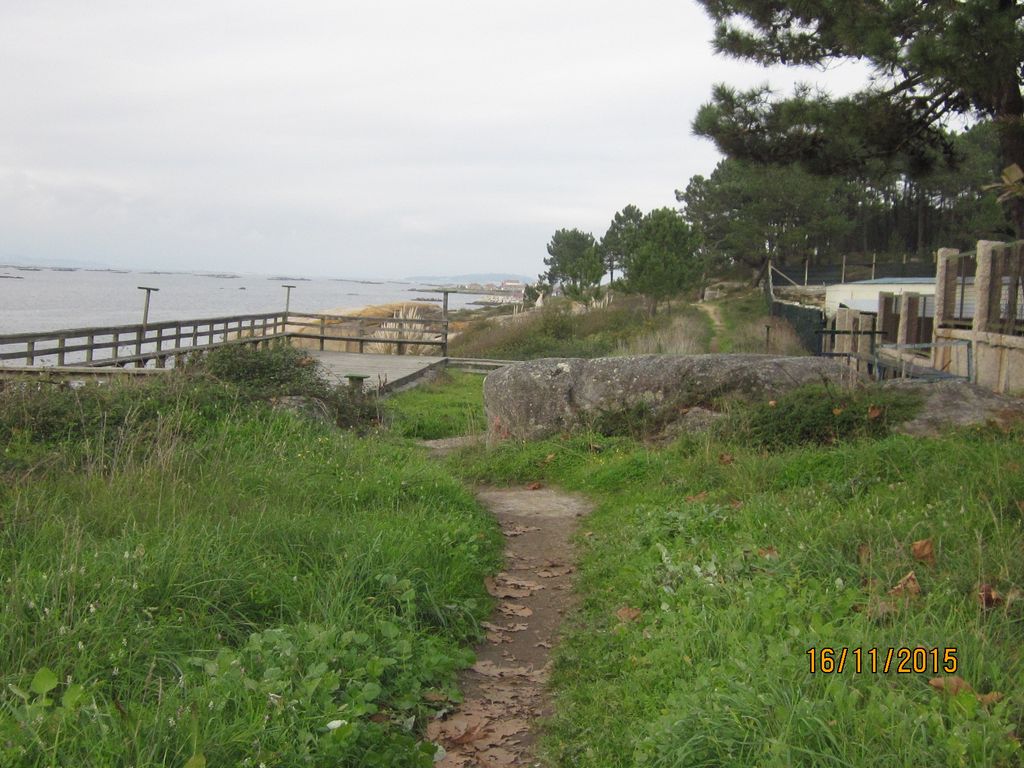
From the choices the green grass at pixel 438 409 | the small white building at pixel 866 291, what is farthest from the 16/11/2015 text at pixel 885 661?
the small white building at pixel 866 291

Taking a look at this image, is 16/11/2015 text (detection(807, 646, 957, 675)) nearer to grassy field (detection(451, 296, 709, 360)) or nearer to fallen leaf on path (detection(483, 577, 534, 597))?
fallen leaf on path (detection(483, 577, 534, 597))

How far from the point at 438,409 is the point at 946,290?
8.57m

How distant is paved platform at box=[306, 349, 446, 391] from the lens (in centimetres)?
2152

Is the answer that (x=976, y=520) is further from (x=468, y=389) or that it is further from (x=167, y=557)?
(x=468, y=389)

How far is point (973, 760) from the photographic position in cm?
277

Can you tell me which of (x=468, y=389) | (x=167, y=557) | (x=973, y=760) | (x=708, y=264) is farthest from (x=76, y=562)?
(x=708, y=264)

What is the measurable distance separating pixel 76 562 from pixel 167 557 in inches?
17.9

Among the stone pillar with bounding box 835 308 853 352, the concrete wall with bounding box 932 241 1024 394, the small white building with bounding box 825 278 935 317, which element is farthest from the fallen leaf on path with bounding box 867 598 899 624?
the small white building with bounding box 825 278 935 317

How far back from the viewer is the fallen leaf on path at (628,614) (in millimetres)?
4984

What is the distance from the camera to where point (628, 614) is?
503cm

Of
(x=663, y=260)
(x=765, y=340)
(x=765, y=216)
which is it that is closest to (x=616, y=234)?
(x=765, y=216)

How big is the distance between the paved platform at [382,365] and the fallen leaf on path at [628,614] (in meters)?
14.5

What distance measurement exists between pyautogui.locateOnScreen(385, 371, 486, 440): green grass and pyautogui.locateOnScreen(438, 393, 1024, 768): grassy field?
670 cm

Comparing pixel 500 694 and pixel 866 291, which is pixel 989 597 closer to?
pixel 500 694
